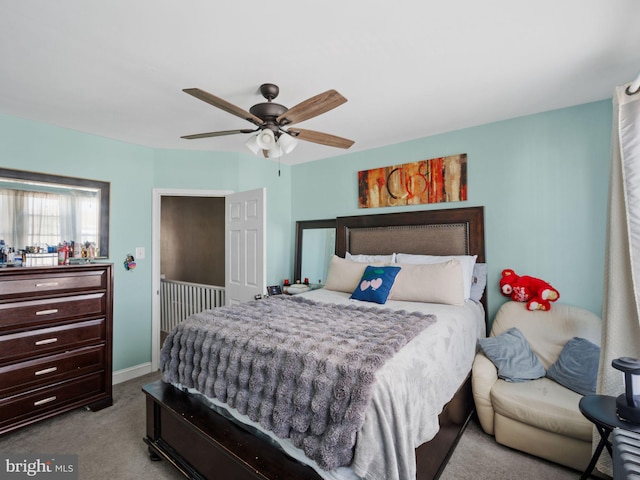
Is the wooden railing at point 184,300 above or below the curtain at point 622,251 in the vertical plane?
below

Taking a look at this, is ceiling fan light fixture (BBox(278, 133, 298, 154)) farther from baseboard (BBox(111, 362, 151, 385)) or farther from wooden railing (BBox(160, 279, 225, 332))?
A: baseboard (BBox(111, 362, 151, 385))

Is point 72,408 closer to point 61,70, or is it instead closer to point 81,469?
point 81,469

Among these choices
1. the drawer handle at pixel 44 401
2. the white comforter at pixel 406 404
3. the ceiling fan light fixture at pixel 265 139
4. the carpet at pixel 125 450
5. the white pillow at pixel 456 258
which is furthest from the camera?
the white pillow at pixel 456 258

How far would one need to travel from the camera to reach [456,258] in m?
2.86

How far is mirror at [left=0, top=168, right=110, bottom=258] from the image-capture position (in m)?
2.63

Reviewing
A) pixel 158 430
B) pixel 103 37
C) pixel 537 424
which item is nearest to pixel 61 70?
pixel 103 37

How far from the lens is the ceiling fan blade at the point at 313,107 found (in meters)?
1.70

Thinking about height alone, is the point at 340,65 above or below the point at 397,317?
above

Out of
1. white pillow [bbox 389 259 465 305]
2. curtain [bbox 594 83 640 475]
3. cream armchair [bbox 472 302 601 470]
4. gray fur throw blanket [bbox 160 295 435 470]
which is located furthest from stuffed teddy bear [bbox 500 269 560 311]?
gray fur throw blanket [bbox 160 295 435 470]

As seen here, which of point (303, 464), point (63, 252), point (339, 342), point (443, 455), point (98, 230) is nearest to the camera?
point (303, 464)

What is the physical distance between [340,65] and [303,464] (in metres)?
2.20

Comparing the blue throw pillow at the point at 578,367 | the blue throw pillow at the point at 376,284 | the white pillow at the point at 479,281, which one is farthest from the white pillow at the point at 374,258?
the blue throw pillow at the point at 578,367

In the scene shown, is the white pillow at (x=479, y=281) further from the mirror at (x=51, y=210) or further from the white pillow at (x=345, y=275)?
the mirror at (x=51, y=210)

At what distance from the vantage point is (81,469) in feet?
6.39
